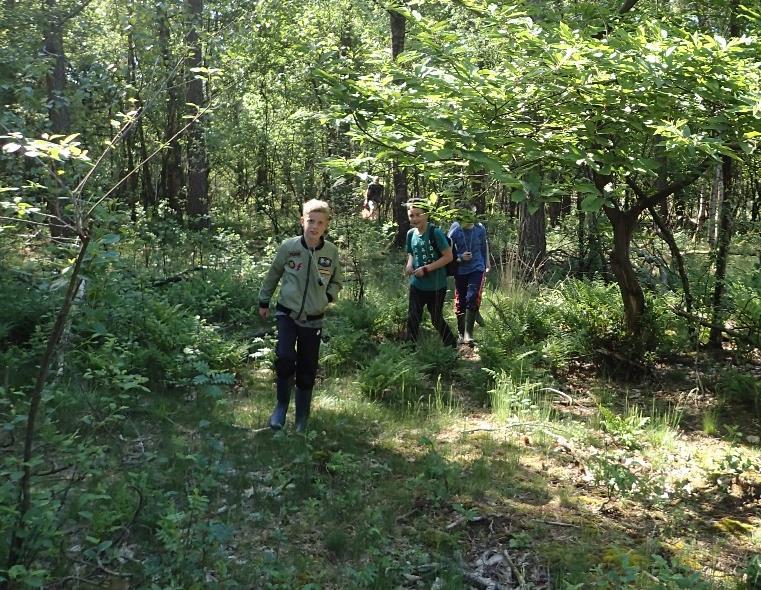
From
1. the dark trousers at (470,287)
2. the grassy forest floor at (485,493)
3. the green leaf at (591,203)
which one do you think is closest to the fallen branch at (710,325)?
the grassy forest floor at (485,493)

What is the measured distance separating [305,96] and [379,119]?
10.7 m

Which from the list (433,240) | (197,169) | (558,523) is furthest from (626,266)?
(197,169)

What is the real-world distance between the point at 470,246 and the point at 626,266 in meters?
2.29

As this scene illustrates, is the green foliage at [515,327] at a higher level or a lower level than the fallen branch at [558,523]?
higher

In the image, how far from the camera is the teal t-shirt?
26.5 ft

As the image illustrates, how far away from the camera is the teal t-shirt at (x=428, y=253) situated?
8062 millimetres

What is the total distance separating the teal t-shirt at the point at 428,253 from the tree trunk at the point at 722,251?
10.8ft

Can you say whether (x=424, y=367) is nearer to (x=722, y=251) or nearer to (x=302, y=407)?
(x=302, y=407)

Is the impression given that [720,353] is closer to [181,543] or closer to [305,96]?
[181,543]

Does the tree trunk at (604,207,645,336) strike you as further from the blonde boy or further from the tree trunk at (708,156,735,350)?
the blonde boy

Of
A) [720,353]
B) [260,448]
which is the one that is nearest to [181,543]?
[260,448]

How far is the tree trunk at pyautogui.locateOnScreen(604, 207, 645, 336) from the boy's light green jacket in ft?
11.5

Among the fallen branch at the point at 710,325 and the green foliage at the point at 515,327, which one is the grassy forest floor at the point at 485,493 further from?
the green foliage at the point at 515,327

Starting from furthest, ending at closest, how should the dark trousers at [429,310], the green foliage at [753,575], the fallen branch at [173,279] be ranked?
1. the fallen branch at [173,279]
2. the dark trousers at [429,310]
3. the green foliage at [753,575]
